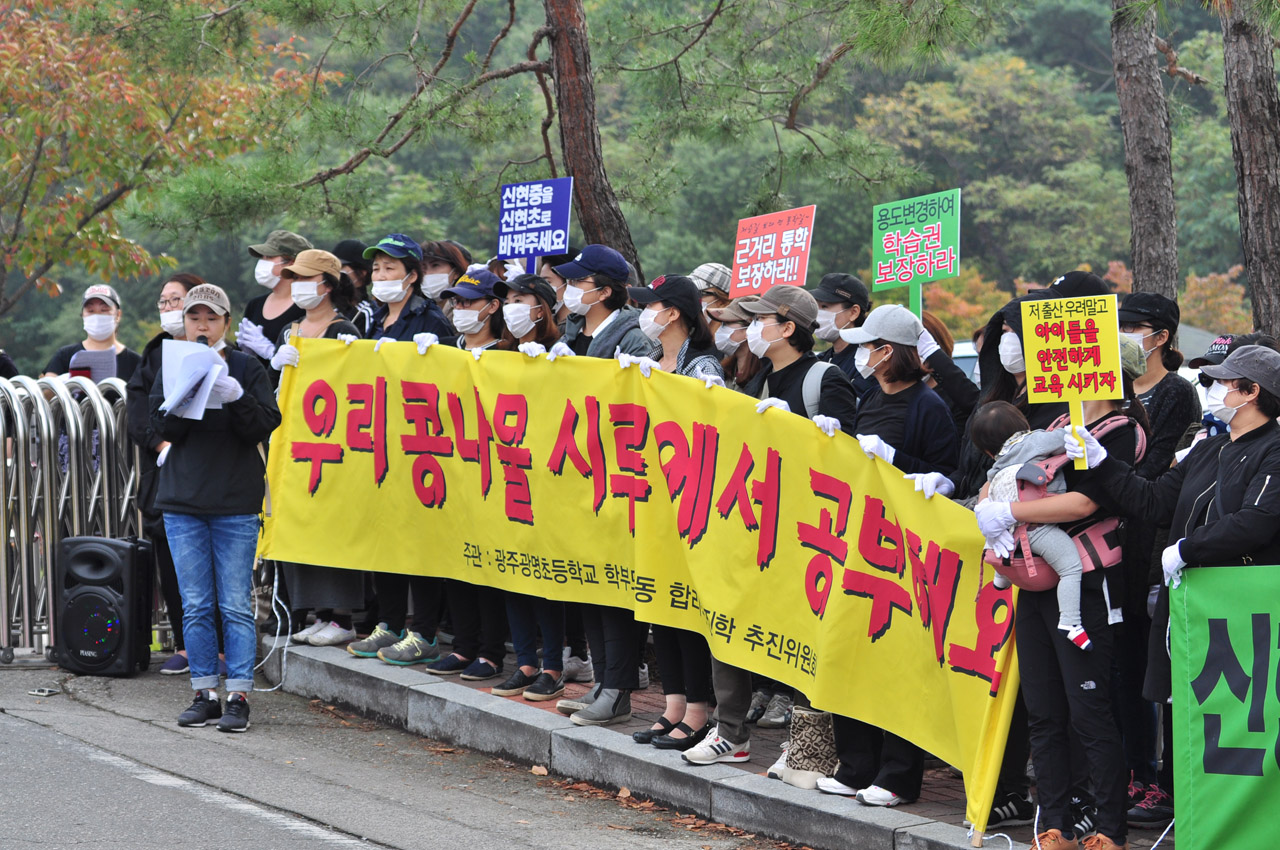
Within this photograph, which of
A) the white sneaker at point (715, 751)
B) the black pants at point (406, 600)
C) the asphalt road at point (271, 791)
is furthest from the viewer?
the black pants at point (406, 600)

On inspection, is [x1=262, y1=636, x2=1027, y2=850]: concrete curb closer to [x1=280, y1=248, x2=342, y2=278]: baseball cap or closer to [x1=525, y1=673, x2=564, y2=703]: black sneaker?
[x1=525, y1=673, x2=564, y2=703]: black sneaker

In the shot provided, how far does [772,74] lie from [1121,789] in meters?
9.46

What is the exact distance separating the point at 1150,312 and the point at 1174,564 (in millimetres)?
1326

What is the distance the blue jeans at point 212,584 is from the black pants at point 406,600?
3.28ft

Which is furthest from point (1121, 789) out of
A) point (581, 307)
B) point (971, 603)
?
point (581, 307)

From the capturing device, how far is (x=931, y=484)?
5441mm

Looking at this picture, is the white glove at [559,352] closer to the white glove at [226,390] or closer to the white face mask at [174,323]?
the white glove at [226,390]

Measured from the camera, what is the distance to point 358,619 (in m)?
9.00

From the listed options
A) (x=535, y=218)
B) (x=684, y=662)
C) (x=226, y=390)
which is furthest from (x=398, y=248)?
(x=684, y=662)

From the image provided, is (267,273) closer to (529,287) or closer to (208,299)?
(208,299)

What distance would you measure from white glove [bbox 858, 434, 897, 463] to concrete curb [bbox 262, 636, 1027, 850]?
135 cm

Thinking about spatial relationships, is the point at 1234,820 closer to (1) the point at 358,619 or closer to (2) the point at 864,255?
(1) the point at 358,619

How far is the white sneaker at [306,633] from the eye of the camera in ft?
28.0

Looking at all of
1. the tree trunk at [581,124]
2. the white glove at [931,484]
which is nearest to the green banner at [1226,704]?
the white glove at [931,484]
